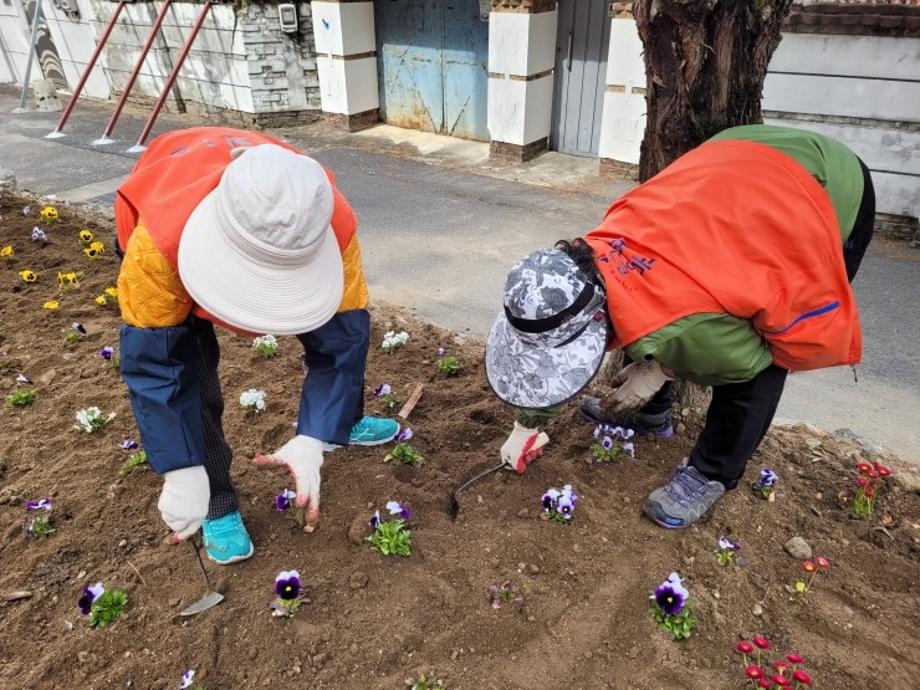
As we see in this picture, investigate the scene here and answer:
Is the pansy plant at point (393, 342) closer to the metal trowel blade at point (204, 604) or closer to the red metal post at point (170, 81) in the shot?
the metal trowel blade at point (204, 604)

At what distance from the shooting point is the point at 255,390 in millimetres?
3070

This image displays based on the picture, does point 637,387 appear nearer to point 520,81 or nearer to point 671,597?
point 671,597

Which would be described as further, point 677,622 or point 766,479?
point 766,479

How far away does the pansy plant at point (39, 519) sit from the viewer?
7.76 feet

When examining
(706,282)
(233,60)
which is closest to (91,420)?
(706,282)

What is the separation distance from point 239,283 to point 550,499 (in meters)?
1.27

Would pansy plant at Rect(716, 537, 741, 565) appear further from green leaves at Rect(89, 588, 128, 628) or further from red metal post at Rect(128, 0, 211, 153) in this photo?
red metal post at Rect(128, 0, 211, 153)

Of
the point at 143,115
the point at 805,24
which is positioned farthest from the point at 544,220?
the point at 143,115

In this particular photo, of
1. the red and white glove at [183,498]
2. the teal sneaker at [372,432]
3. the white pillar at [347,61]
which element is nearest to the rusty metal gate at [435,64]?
the white pillar at [347,61]

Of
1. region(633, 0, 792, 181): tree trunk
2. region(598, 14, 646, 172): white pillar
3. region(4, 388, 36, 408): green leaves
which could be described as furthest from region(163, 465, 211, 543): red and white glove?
region(598, 14, 646, 172): white pillar

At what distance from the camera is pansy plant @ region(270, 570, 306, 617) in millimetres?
2023

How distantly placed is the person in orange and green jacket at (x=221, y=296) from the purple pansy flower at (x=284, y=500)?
13 centimetres

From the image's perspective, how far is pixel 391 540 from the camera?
2.21 m

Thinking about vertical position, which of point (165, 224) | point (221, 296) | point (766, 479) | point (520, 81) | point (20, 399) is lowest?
point (20, 399)
